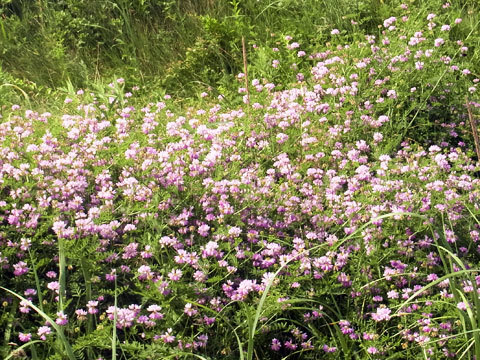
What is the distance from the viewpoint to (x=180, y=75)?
5484mm

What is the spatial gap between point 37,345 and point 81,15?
13.8 feet

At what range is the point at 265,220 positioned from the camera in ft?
9.64

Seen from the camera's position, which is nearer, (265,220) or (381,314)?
(381,314)

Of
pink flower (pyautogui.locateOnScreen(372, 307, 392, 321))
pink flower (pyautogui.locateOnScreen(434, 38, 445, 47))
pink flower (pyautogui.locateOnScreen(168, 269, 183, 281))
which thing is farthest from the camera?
pink flower (pyautogui.locateOnScreen(434, 38, 445, 47))

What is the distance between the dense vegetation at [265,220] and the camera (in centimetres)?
248

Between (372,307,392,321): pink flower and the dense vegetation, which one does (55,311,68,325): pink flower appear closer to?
the dense vegetation

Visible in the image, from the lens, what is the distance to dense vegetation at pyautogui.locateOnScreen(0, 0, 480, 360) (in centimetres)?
248

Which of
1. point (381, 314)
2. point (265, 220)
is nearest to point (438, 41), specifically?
point (265, 220)

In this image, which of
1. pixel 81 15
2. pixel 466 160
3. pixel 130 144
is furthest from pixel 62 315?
pixel 81 15

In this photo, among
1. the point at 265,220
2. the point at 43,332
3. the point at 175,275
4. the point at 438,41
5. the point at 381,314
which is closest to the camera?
the point at 43,332

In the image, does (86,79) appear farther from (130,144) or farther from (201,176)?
(201,176)

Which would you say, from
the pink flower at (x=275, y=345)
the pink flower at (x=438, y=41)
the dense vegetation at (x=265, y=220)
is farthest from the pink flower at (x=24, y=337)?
the pink flower at (x=438, y=41)

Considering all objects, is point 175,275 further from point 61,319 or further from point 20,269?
point 20,269

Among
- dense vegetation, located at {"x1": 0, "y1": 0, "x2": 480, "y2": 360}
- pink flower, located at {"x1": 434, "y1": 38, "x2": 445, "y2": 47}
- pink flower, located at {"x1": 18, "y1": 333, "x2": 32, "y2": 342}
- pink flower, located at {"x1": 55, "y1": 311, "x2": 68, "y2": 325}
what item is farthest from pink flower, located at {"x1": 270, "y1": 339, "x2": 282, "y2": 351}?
pink flower, located at {"x1": 434, "y1": 38, "x2": 445, "y2": 47}
